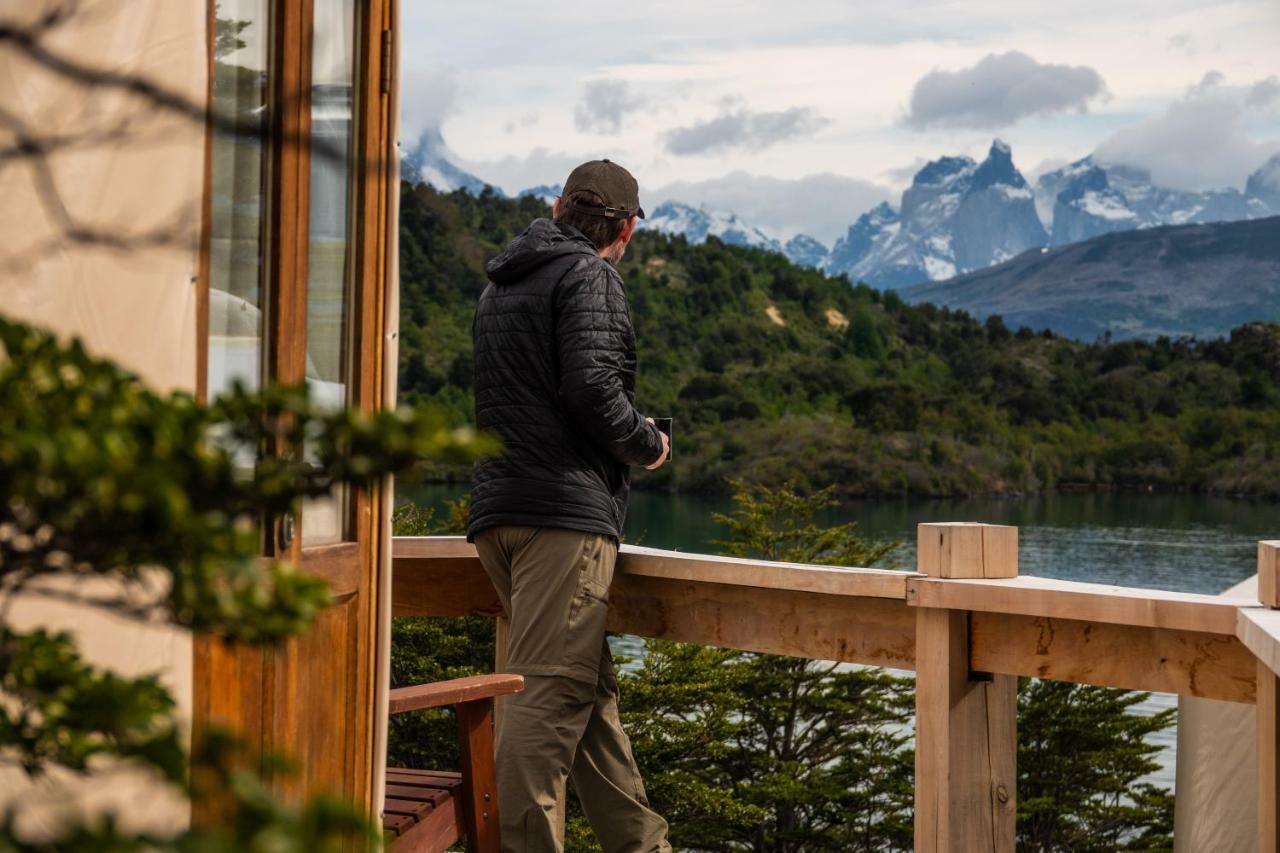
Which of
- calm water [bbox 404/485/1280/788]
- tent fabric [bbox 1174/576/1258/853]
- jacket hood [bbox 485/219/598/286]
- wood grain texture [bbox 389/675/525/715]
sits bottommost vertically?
calm water [bbox 404/485/1280/788]

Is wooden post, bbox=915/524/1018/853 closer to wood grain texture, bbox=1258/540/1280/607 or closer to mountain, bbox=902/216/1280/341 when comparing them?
wood grain texture, bbox=1258/540/1280/607

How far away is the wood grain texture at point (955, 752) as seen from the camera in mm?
2908

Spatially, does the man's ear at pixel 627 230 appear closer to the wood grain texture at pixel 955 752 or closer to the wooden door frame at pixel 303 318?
the wooden door frame at pixel 303 318

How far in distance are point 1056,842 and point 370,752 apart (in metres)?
11.5

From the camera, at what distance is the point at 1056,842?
12.9 metres

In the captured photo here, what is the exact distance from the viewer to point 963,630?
2.94 m

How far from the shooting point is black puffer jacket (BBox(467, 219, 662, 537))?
9.75 ft

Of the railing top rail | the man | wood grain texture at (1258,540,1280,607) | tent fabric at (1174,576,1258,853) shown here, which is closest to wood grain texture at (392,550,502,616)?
the railing top rail


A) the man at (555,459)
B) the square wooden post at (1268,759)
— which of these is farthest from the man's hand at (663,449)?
the square wooden post at (1268,759)

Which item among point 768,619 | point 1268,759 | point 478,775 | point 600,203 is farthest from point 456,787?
point 1268,759

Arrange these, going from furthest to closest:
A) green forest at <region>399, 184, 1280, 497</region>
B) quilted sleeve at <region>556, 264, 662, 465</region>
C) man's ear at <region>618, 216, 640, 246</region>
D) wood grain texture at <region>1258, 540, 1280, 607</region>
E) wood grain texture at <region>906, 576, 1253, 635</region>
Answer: green forest at <region>399, 184, 1280, 497</region>
man's ear at <region>618, 216, 640, 246</region>
quilted sleeve at <region>556, 264, 662, 465</region>
wood grain texture at <region>906, 576, 1253, 635</region>
wood grain texture at <region>1258, 540, 1280, 607</region>

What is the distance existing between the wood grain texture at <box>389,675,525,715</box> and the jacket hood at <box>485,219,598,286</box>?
799mm

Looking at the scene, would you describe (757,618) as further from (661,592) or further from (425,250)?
(425,250)

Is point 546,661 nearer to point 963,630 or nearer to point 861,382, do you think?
point 963,630
